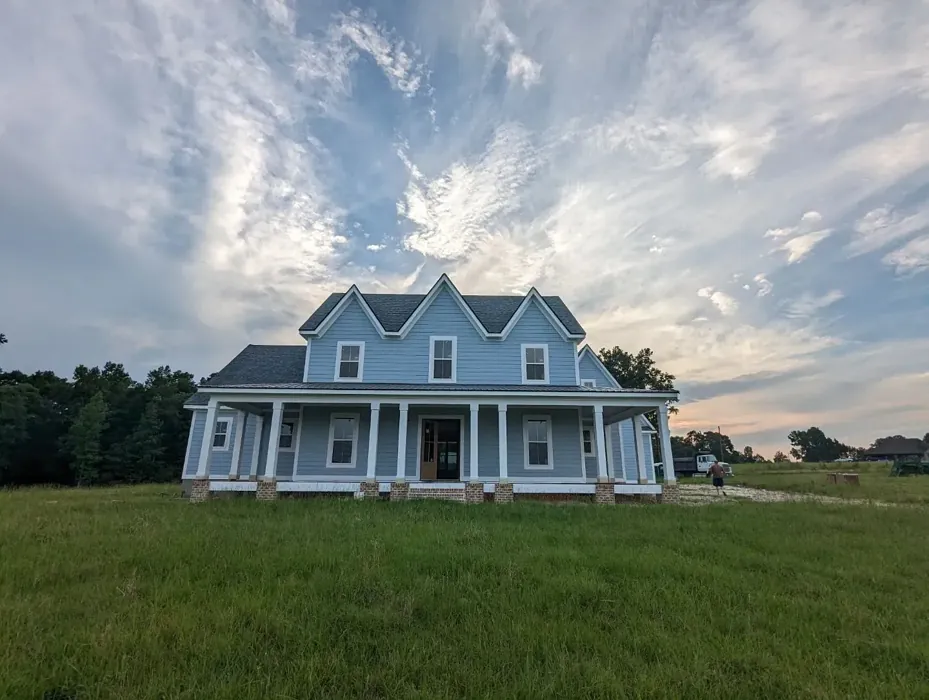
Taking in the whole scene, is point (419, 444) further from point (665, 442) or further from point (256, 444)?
point (665, 442)

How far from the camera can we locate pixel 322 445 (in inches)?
712

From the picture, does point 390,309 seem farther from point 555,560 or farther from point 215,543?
point 555,560

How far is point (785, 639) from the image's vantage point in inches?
179

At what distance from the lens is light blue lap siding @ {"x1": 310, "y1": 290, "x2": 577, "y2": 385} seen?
18.4 metres

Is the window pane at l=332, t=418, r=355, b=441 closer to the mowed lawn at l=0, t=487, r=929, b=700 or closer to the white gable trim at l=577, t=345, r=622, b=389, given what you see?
the mowed lawn at l=0, t=487, r=929, b=700

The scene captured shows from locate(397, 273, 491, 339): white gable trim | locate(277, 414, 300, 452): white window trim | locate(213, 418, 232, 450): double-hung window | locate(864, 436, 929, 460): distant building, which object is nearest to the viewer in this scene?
locate(277, 414, 300, 452): white window trim

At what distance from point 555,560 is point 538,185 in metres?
12.9

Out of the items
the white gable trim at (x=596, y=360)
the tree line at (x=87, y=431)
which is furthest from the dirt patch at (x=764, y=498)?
the tree line at (x=87, y=431)

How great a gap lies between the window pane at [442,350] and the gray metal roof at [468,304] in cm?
167

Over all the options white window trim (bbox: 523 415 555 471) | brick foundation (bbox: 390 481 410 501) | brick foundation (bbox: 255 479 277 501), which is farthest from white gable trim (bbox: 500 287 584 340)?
brick foundation (bbox: 255 479 277 501)

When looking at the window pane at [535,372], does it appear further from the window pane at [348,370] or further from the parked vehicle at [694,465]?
the parked vehicle at [694,465]

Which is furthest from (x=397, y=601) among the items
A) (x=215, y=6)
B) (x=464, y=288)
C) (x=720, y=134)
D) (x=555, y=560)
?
(x=464, y=288)

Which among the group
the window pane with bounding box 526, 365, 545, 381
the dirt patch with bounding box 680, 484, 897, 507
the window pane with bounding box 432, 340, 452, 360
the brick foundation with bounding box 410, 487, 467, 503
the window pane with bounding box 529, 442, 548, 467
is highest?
the window pane with bounding box 432, 340, 452, 360

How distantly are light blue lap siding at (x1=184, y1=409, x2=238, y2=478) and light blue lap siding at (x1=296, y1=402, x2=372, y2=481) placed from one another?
13.4 ft
